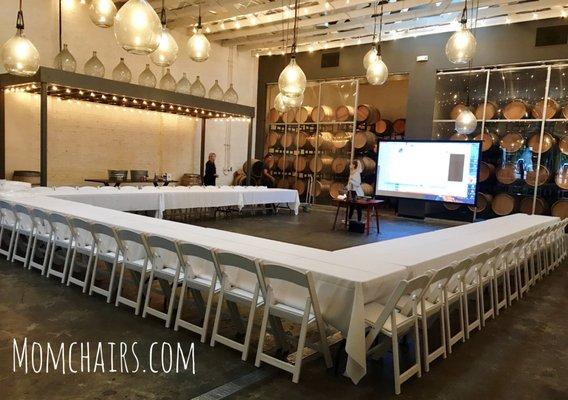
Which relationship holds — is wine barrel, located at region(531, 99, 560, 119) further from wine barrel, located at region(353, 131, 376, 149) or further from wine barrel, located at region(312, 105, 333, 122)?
wine barrel, located at region(312, 105, 333, 122)

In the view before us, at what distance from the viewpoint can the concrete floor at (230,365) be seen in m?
2.76

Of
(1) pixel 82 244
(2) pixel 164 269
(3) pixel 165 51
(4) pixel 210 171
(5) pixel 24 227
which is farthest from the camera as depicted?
(4) pixel 210 171

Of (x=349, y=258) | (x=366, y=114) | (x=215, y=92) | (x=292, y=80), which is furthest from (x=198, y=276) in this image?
(x=366, y=114)

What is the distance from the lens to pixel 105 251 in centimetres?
447

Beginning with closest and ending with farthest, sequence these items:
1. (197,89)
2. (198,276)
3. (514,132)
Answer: (198,276), (197,89), (514,132)

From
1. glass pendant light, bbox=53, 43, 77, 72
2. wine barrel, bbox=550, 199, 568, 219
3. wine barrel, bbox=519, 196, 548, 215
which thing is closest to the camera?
glass pendant light, bbox=53, 43, 77, 72

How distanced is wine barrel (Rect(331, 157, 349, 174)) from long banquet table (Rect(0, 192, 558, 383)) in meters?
7.69

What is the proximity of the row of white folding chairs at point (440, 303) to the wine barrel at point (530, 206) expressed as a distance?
5086 millimetres

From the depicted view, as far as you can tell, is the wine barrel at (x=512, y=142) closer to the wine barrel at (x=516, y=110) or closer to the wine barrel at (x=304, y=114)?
the wine barrel at (x=516, y=110)

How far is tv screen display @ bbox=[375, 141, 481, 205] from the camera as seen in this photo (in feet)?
33.0

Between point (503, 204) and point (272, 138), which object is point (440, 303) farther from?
point (272, 138)

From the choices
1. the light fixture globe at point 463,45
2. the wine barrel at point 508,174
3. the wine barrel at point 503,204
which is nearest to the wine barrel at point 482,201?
the wine barrel at point 503,204

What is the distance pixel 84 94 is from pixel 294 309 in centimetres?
823

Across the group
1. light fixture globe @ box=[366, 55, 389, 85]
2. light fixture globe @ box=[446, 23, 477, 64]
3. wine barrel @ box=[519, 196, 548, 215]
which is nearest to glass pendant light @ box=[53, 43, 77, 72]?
light fixture globe @ box=[366, 55, 389, 85]
